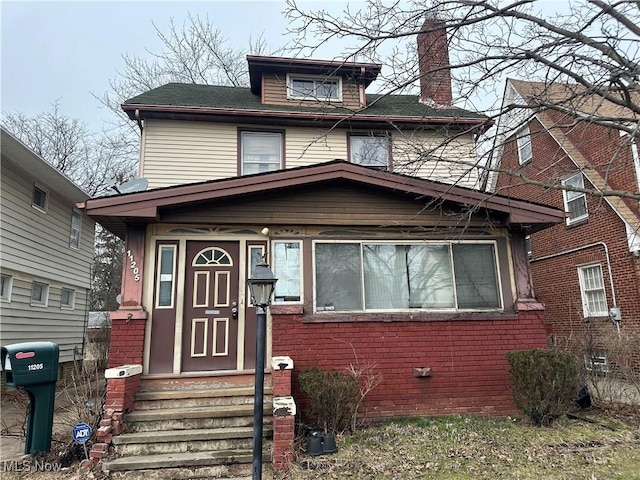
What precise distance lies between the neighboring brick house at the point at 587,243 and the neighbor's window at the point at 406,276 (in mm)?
2660

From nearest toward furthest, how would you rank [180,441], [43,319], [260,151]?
[180,441], [260,151], [43,319]

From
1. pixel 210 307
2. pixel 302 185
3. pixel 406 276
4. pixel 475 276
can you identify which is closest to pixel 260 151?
pixel 302 185

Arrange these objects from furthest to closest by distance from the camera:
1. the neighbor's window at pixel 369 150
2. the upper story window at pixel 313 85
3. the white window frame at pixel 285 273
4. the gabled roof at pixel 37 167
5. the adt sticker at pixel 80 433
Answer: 1. the upper story window at pixel 313 85
2. the neighbor's window at pixel 369 150
3. the gabled roof at pixel 37 167
4. the white window frame at pixel 285 273
5. the adt sticker at pixel 80 433

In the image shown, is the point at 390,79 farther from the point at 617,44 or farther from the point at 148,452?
the point at 148,452

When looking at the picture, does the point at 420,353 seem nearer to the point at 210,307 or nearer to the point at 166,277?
the point at 210,307

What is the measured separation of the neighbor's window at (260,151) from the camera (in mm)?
9641

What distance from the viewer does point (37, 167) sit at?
10383mm

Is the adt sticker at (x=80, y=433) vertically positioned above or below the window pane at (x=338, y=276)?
below

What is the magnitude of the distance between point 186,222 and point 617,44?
22.4 feet

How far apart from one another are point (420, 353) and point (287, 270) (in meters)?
2.53

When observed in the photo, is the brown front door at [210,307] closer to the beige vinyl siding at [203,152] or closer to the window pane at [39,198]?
the beige vinyl siding at [203,152]

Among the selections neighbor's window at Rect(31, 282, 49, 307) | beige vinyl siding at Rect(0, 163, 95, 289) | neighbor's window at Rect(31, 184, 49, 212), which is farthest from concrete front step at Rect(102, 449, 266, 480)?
neighbor's window at Rect(31, 184, 49, 212)

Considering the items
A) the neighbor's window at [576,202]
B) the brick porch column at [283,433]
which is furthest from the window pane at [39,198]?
the neighbor's window at [576,202]

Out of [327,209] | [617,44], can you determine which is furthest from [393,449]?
[617,44]
